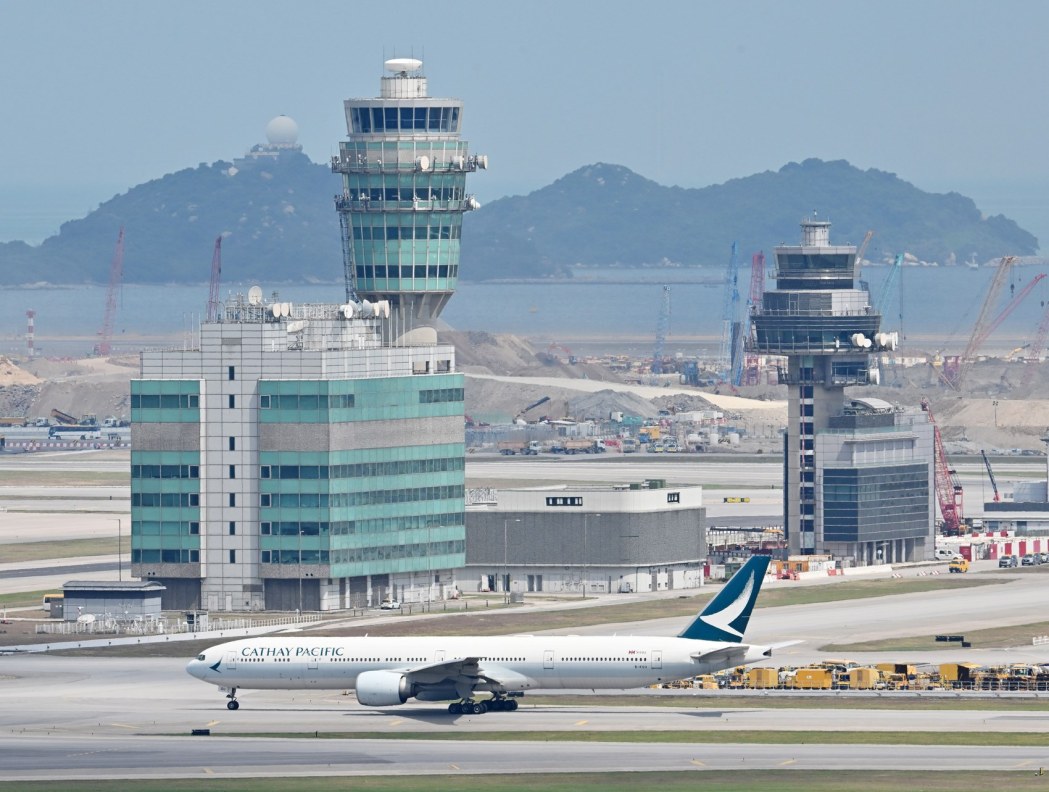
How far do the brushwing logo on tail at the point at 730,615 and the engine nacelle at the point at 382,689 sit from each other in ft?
54.6

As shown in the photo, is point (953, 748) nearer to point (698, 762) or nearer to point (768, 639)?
point (698, 762)

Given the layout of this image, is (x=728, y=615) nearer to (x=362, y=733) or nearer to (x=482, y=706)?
(x=482, y=706)

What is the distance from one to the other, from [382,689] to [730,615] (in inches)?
754

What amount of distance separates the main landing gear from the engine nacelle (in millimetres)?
2784

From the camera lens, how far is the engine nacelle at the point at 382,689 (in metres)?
125

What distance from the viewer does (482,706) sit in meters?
127

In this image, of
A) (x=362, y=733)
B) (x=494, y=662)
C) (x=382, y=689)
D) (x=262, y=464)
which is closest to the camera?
(x=362, y=733)

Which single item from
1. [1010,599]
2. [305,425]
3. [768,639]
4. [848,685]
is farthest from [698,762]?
[1010,599]

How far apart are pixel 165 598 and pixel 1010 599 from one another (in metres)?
68.7

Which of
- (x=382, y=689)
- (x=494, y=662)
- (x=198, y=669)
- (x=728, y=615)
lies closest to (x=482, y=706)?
(x=494, y=662)

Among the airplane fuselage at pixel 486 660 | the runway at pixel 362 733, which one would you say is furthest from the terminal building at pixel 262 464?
the airplane fuselage at pixel 486 660

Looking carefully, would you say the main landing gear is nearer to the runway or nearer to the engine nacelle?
the runway

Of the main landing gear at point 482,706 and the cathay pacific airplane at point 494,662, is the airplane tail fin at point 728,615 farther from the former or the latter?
the main landing gear at point 482,706

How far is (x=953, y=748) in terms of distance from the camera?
370 feet
